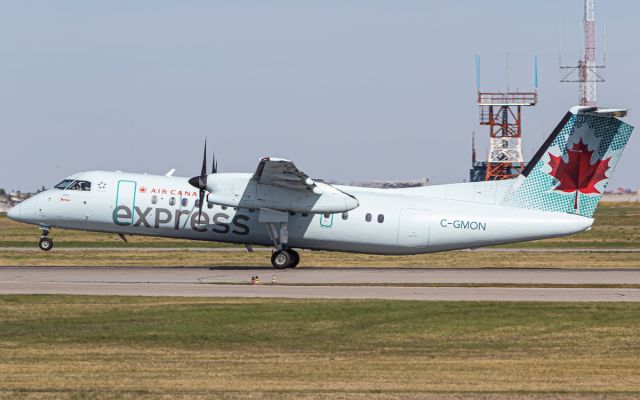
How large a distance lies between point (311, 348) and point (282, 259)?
1582 cm

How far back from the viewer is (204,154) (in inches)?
1336

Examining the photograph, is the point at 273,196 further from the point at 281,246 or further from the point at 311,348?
the point at 311,348

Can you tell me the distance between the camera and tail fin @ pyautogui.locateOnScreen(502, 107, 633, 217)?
107ft

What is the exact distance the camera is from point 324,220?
3372cm

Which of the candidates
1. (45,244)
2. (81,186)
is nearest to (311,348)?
(81,186)

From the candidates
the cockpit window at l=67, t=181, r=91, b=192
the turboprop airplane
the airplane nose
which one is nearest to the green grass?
the turboprop airplane

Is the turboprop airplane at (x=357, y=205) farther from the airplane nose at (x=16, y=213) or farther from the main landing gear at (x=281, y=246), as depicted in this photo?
the airplane nose at (x=16, y=213)

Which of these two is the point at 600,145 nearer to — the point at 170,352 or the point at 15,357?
the point at 170,352

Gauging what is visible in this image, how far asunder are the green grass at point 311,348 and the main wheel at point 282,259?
9.55 metres

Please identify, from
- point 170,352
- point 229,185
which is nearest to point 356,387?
point 170,352

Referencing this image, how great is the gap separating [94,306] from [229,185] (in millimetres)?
9643

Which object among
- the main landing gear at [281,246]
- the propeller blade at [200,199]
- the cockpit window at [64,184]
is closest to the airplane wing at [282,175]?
the main landing gear at [281,246]

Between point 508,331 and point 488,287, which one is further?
point 488,287

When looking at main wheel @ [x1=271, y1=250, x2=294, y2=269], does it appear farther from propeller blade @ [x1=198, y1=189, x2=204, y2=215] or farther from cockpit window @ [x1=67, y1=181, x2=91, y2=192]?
cockpit window @ [x1=67, y1=181, x2=91, y2=192]
